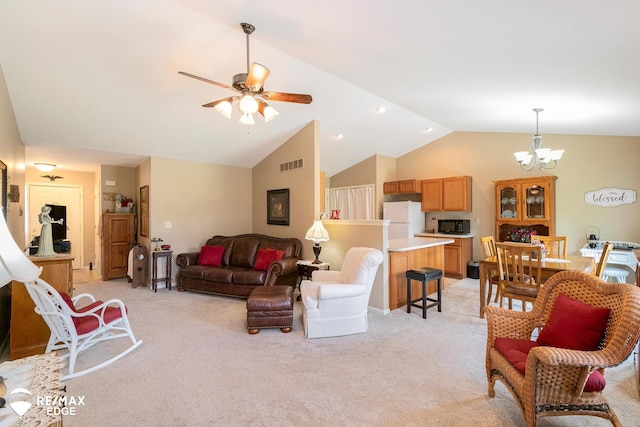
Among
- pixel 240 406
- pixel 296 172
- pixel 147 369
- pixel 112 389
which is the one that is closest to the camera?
pixel 240 406

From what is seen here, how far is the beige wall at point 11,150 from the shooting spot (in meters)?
3.21

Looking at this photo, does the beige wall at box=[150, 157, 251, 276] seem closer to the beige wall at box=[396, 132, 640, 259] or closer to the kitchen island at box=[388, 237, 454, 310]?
the kitchen island at box=[388, 237, 454, 310]

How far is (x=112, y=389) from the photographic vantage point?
2.40 m

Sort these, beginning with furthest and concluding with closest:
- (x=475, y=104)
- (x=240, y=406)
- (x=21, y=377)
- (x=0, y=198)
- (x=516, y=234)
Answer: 1. (x=516, y=234)
2. (x=475, y=104)
3. (x=0, y=198)
4. (x=240, y=406)
5. (x=21, y=377)

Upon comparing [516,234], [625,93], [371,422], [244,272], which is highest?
[625,93]

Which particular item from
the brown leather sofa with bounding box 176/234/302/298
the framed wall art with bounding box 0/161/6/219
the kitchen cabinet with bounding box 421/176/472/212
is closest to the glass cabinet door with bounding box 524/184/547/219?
the kitchen cabinet with bounding box 421/176/472/212

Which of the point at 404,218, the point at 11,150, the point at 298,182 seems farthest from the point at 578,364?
the point at 11,150

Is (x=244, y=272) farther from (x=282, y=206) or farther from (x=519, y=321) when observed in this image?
(x=519, y=321)

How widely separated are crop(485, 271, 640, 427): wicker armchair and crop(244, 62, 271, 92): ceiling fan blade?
2737 millimetres

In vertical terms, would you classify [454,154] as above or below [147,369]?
above

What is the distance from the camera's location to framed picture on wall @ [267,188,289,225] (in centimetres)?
575

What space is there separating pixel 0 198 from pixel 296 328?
327 centimetres

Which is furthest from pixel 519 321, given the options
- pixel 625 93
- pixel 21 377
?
pixel 21 377

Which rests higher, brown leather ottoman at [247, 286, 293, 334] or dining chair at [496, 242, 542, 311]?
dining chair at [496, 242, 542, 311]
